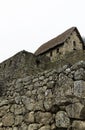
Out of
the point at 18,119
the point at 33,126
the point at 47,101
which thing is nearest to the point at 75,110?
the point at 47,101

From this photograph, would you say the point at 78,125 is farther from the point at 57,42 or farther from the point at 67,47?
the point at 57,42

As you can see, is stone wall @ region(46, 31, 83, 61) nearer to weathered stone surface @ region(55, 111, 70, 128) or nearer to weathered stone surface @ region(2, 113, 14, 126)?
weathered stone surface @ region(2, 113, 14, 126)

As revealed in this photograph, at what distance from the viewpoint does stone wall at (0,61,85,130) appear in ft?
14.0

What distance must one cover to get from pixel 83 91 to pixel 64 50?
2563 centimetres

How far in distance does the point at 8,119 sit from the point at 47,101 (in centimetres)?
115

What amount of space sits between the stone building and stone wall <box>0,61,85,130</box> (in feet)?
75.4

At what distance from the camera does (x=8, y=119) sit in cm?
555

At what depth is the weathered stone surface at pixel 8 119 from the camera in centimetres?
548

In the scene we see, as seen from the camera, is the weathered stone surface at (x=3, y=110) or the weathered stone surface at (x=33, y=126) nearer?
the weathered stone surface at (x=33, y=126)

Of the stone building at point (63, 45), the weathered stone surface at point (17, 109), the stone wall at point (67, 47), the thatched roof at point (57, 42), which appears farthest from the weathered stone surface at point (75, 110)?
the thatched roof at point (57, 42)

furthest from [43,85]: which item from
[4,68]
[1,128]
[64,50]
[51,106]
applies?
[64,50]

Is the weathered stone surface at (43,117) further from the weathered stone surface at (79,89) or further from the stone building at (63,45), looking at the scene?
the stone building at (63,45)

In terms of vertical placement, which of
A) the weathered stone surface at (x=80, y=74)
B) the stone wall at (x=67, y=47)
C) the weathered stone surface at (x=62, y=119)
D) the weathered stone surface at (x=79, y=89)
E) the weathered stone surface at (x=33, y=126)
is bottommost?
the weathered stone surface at (x=33, y=126)

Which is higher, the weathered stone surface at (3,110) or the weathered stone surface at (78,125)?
the weathered stone surface at (3,110)
